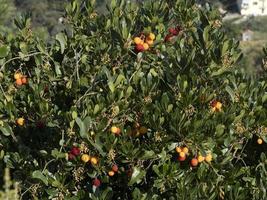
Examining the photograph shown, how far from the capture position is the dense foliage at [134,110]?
4227 millimetres

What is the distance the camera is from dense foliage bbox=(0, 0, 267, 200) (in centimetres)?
423

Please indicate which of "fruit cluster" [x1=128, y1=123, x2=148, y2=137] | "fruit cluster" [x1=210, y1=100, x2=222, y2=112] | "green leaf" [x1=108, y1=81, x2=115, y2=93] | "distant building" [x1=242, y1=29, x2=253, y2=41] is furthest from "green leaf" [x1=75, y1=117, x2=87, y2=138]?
"distant building" [x1=242, y1=29, x2=253, y2=41]

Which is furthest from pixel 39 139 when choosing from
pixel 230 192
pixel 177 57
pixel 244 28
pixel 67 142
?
pixel 244 28

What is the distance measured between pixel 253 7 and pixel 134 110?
60.8 metres

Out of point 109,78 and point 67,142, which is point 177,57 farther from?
point 67,142

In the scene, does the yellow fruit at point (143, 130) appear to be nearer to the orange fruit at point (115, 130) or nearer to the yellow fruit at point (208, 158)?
the orange fruit at point (115, 130)

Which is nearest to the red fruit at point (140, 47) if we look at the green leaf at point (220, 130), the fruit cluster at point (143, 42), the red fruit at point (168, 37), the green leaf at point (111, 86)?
the fruit cluster at point (143, 42)

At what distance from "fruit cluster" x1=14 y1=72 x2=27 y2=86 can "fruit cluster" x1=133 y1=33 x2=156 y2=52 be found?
1007mm

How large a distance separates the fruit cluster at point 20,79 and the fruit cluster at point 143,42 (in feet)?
3.31

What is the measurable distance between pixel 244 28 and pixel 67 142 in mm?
48445

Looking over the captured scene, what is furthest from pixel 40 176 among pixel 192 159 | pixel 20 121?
pixel 192 159

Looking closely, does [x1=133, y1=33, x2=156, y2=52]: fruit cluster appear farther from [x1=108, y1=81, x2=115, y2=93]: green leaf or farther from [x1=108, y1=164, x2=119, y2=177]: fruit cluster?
[x1=108, y1=164, x2=119, y2=177]: fruit cluster

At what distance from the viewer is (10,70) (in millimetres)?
5203

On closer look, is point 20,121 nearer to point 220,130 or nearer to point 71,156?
point 71,156
